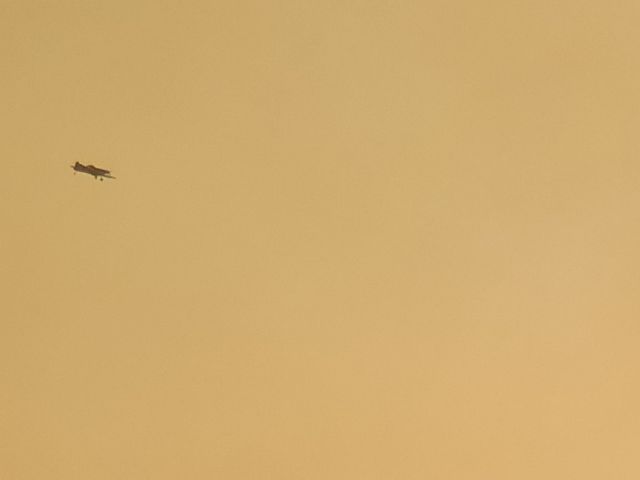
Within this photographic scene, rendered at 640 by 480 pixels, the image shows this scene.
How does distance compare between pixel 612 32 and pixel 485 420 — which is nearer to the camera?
pixel 612 32

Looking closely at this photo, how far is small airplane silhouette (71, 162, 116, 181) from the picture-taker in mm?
860

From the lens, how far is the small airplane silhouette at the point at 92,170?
2.82 ft

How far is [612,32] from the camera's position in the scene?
857 mm

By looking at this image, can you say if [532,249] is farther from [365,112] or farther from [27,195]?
[27,195]

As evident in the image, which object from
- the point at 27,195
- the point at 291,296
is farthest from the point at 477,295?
the point at 27,195

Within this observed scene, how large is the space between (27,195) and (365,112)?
0.31 m

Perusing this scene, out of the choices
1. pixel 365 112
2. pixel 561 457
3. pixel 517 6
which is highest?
pixel 517 6

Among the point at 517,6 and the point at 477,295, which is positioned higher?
the point at 517,6

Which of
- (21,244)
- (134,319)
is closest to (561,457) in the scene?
(134,319)

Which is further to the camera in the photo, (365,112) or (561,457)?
(561,457)

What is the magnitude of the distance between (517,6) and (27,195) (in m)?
0.46

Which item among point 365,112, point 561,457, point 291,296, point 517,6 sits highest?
point 517,6

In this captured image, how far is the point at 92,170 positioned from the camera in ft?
2.83

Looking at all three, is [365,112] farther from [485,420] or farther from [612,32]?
[485,420]
